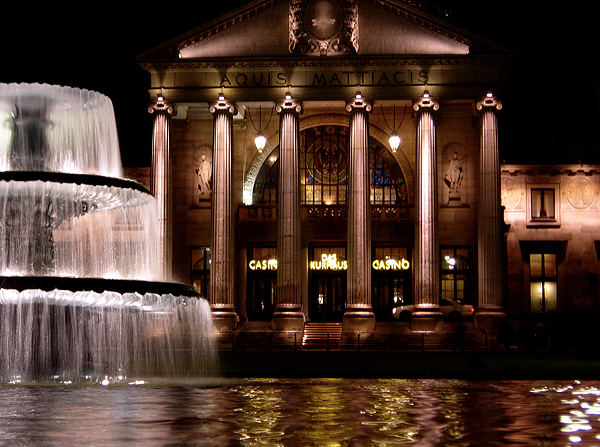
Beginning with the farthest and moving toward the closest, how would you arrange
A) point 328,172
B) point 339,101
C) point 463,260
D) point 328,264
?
point 328,172 → point 328,264 → point 463,260 → point 339,101

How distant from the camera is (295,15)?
47.9 m

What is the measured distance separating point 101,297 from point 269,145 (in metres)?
34.2

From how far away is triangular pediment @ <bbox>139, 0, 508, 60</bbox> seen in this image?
1877 inches

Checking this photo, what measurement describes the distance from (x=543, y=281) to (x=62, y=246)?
118 feet

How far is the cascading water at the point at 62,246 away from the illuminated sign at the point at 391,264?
28613 mm

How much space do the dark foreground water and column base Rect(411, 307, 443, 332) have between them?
22440mm

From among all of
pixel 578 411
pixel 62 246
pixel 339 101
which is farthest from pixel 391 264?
pixel 578 411

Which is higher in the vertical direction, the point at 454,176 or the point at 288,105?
the point at 288,105

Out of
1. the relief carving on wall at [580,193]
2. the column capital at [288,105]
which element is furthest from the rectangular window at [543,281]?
the column capital at [288,105]

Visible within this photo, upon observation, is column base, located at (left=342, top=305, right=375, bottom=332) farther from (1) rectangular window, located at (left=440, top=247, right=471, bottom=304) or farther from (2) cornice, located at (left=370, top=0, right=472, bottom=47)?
(2) cornice, located at (left=370, top=0, right=472, bottom=47)

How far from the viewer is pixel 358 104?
4722 centimetres

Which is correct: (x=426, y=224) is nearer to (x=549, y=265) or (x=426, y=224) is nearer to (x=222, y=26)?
(x=549, y=265)

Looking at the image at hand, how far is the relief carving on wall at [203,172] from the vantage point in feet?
173

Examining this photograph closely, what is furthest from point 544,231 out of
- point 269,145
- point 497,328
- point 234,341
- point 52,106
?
point 52,106
